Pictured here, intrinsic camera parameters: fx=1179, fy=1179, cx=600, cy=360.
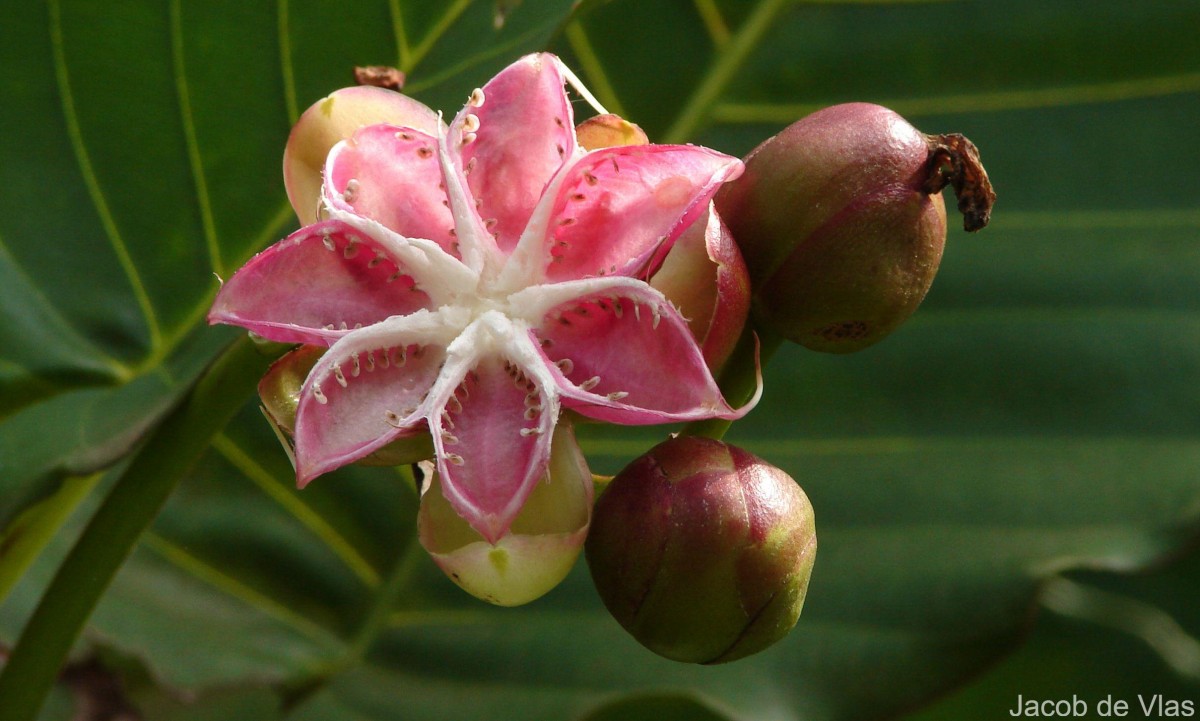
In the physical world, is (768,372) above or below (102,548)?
below

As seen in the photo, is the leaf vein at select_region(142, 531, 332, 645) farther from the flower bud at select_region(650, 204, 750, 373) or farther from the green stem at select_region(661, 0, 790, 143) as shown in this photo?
the flower bud at select_region(650, 204, 750, 373)

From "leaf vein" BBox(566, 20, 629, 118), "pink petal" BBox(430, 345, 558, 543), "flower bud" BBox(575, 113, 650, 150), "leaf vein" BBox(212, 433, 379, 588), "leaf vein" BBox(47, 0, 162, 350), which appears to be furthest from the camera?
"leaf vein" BBox(212, 433, 379, 588)

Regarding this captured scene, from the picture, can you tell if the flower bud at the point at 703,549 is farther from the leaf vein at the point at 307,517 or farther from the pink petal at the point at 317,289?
the leaf vein at the point at 307,517

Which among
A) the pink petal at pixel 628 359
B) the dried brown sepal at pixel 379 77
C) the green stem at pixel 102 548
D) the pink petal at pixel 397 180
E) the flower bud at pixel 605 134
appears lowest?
the green stem at pixel 102 548

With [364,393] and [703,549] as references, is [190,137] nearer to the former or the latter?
[364,393]

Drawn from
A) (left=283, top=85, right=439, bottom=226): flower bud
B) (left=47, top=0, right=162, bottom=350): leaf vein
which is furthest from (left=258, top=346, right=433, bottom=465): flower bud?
(left=47, top=0, right=162, bottom=350): leaf vein

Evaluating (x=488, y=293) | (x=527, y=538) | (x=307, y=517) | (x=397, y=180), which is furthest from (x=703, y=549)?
(x=307, y=517)

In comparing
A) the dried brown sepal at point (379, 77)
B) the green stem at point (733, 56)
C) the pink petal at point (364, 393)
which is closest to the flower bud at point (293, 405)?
the pink petal at point (364, 393)
